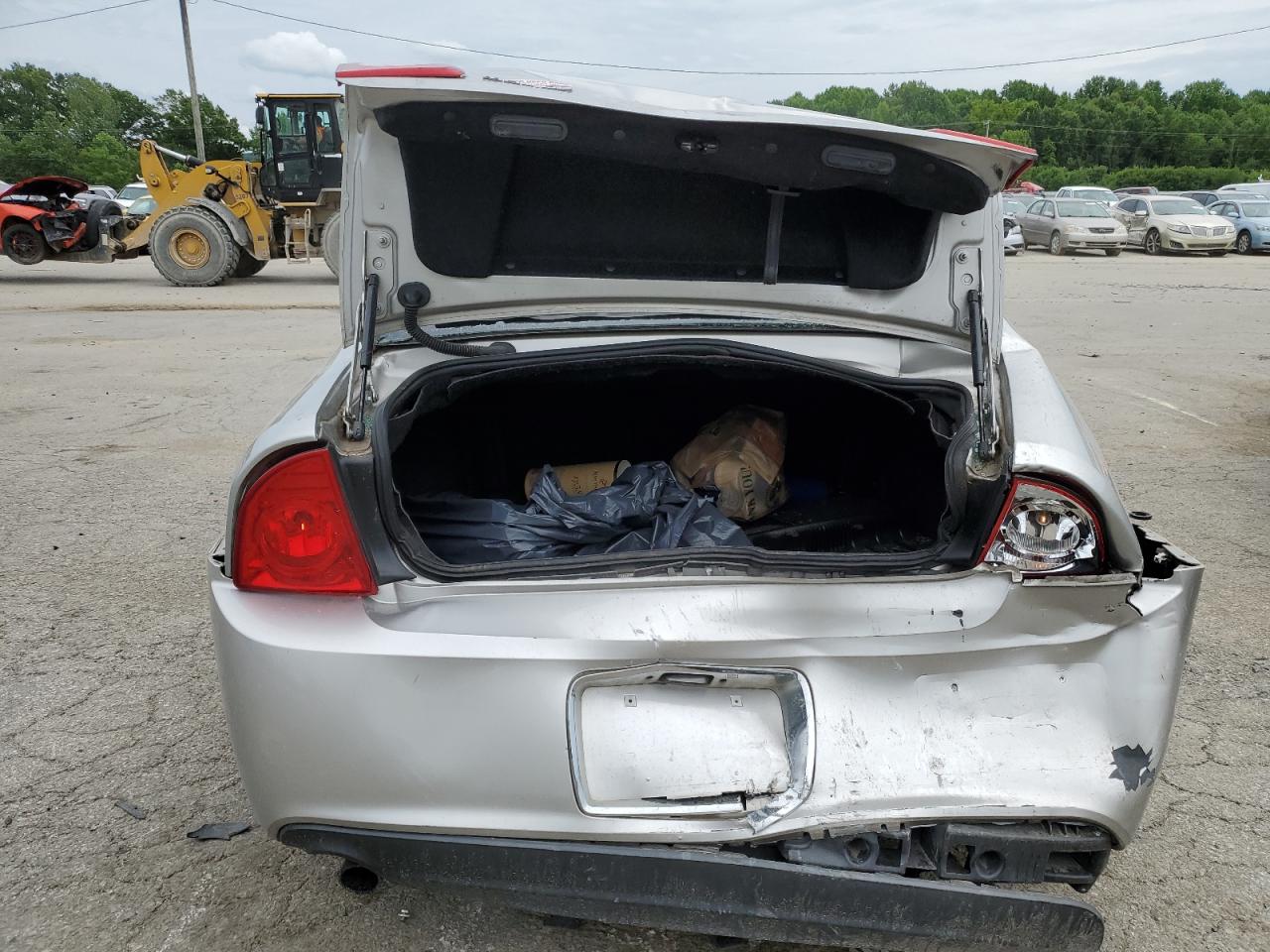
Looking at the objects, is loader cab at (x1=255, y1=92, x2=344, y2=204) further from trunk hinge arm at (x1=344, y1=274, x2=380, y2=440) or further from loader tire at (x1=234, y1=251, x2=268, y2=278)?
trunk hinge arm at (x1=344, y1=274, x2=380, y2=440)

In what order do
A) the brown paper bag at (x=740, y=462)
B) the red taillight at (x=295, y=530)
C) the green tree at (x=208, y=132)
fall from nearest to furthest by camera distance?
the red taillight at (x=295, y=530) → the brown paper bag at (x=740, y=462) → the green tree at (x=208, y=132)

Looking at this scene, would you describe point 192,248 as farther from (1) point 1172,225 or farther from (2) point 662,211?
(1) point 1172,225

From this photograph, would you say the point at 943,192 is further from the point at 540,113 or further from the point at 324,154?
the point at 324,154

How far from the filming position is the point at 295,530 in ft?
5.64

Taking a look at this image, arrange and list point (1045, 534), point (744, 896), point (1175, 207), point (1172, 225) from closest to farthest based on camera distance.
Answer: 1. point (744, 896)
2. point (1045, 534)
3. point (1172, 225)
4. point (1175, 207)

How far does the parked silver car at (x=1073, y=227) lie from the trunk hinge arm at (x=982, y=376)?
2176 cm

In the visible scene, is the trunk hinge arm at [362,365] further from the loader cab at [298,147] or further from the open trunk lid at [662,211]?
the loader cab at [298,147]

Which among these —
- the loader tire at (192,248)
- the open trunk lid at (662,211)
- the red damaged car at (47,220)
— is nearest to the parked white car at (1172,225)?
the loader tire at (192,248)

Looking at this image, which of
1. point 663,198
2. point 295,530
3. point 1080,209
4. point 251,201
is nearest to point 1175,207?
point 1080,209

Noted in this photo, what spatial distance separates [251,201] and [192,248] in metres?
1.14

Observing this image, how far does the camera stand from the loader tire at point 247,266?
15.5 meters

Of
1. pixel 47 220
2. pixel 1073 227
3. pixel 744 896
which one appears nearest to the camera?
pixel 744 896

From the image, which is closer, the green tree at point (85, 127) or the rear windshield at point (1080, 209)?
the rear windshield at point (1080, 209)

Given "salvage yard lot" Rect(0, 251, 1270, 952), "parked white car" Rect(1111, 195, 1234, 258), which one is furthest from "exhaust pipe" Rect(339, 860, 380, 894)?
"parked white car" Rect(1111, 195, 1234, 258)
